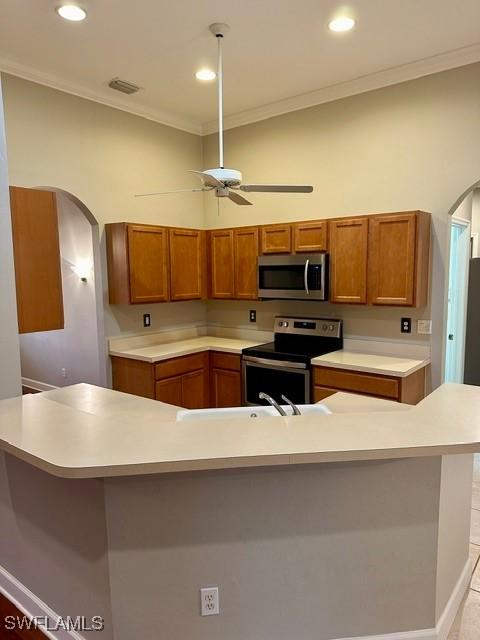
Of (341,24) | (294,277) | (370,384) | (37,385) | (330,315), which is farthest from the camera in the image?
(37,385)

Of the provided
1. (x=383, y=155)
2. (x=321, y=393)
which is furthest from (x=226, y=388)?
(x=383, y=155)

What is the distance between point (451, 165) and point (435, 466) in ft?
9.01

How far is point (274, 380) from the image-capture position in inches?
154

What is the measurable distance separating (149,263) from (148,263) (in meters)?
0.01

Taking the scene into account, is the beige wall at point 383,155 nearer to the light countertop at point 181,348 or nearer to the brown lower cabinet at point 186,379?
the light countertop at point 181,348

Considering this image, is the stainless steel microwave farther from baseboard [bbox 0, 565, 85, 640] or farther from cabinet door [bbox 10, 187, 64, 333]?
baseboard [bbox 0, 565, 85, 640]

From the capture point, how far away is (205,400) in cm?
449

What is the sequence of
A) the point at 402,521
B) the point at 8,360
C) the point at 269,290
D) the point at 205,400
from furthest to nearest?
1. the point at 205,400
2. the point at 269,290
3. the point at 8,360
4. the point at 402,521

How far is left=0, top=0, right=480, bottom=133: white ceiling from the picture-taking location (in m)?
2.72

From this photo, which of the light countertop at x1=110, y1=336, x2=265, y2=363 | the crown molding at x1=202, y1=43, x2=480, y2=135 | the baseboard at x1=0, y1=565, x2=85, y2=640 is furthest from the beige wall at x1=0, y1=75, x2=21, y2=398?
the crown molding at x1=202, y1=43, x2=480, y2=135

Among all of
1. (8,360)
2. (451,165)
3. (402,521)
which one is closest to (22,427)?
(8,360)

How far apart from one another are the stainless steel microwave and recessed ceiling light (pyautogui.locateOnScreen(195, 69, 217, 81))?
1.64 metres

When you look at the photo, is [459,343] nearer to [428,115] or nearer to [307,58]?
[428,115]

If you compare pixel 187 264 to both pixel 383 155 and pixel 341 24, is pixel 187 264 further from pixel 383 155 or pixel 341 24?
pixel 341 24
